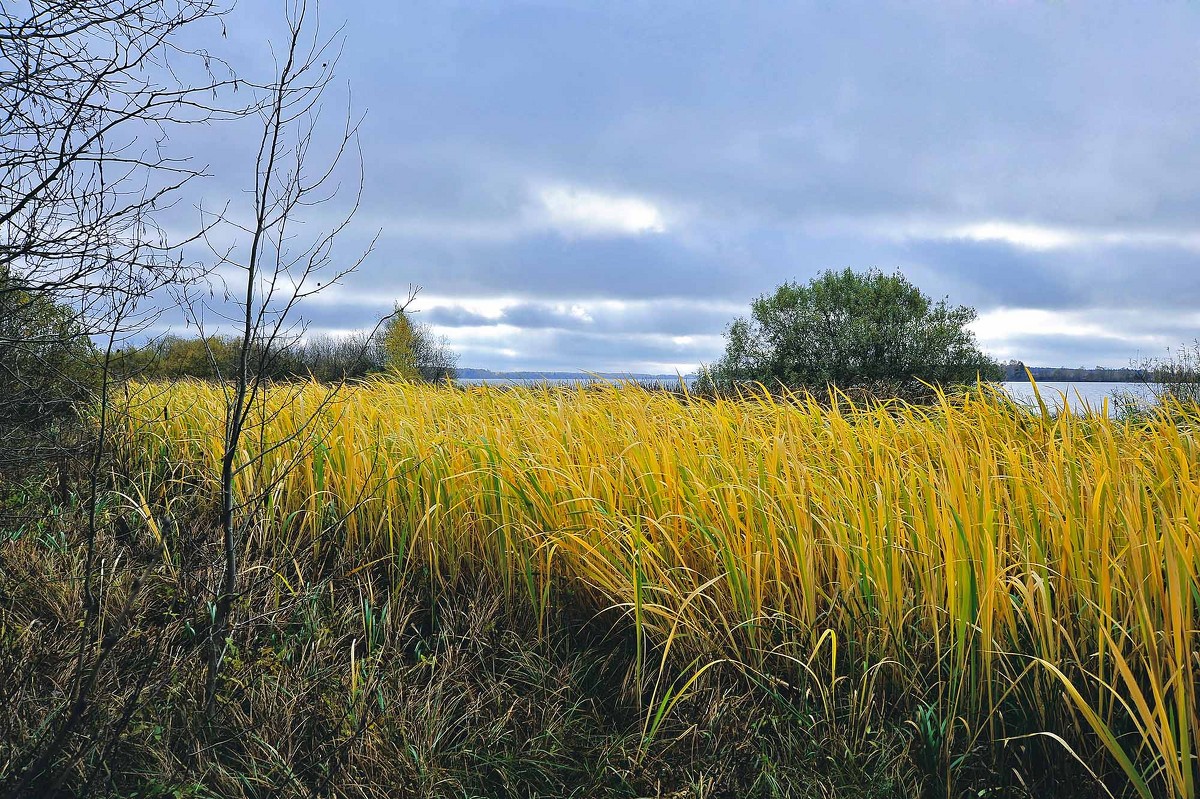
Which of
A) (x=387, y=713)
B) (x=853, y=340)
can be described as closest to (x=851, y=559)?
(x=387, y=713)

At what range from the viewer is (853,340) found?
1234cm

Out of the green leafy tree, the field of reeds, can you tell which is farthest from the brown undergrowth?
the green leafy tree

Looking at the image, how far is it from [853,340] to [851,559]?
422 inches

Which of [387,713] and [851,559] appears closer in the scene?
[387,713]

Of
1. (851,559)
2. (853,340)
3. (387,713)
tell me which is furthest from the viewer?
(853,340)

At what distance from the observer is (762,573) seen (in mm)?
2434

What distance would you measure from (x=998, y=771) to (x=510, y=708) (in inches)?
55.1

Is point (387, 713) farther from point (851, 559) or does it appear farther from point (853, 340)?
point (853, 340)

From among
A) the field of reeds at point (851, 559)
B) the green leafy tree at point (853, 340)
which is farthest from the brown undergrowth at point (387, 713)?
the green leafy tree at point (853, 340)

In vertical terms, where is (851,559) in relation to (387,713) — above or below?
above

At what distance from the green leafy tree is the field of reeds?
8.74 m

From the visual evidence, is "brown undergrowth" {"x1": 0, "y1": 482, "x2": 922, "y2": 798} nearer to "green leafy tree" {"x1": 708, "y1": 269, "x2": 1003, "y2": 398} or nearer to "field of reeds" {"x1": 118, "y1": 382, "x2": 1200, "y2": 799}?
"field of reeds" {"x1": 118, "y1": 382, "x2": 1200, "y2": 799}

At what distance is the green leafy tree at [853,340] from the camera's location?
12.3 meters

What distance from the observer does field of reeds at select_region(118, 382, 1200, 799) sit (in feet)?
6.35
